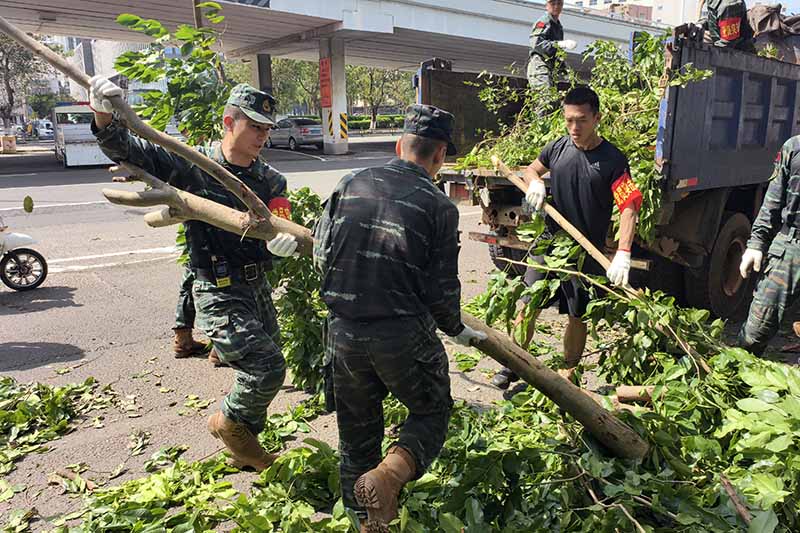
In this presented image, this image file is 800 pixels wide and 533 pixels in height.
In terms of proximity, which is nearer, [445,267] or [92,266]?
[445,267]

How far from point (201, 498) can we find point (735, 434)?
2.65 meters

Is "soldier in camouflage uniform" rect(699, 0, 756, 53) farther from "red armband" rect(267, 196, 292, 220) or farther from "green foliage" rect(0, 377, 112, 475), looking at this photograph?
"green foliage" rect(0, 377, 112, 475)

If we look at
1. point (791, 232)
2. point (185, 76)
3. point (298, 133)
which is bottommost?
point (791, 232)

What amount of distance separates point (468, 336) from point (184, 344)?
3219 mm

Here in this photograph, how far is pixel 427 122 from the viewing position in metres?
2.59

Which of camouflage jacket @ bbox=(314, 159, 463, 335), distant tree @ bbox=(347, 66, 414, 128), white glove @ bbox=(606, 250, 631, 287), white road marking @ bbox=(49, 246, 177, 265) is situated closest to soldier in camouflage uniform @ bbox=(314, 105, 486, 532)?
camouflage jacket @ bbox=(314, 159, 463, 335)

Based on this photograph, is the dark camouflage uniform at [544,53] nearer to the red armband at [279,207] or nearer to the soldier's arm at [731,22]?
the soldier's arm at [731,22]

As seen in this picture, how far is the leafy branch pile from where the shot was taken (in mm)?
4973

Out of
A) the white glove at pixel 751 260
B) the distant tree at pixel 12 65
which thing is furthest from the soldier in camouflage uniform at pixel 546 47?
the distant tree at pixel 12 65

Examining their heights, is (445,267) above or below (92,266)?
above

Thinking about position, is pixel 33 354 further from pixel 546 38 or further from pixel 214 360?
pixel 546 38

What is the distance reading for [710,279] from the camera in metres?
5.83

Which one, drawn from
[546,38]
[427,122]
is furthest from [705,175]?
[427,122]

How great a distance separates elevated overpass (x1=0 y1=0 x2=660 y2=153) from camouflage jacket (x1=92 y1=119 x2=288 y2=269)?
1792 centimetres
